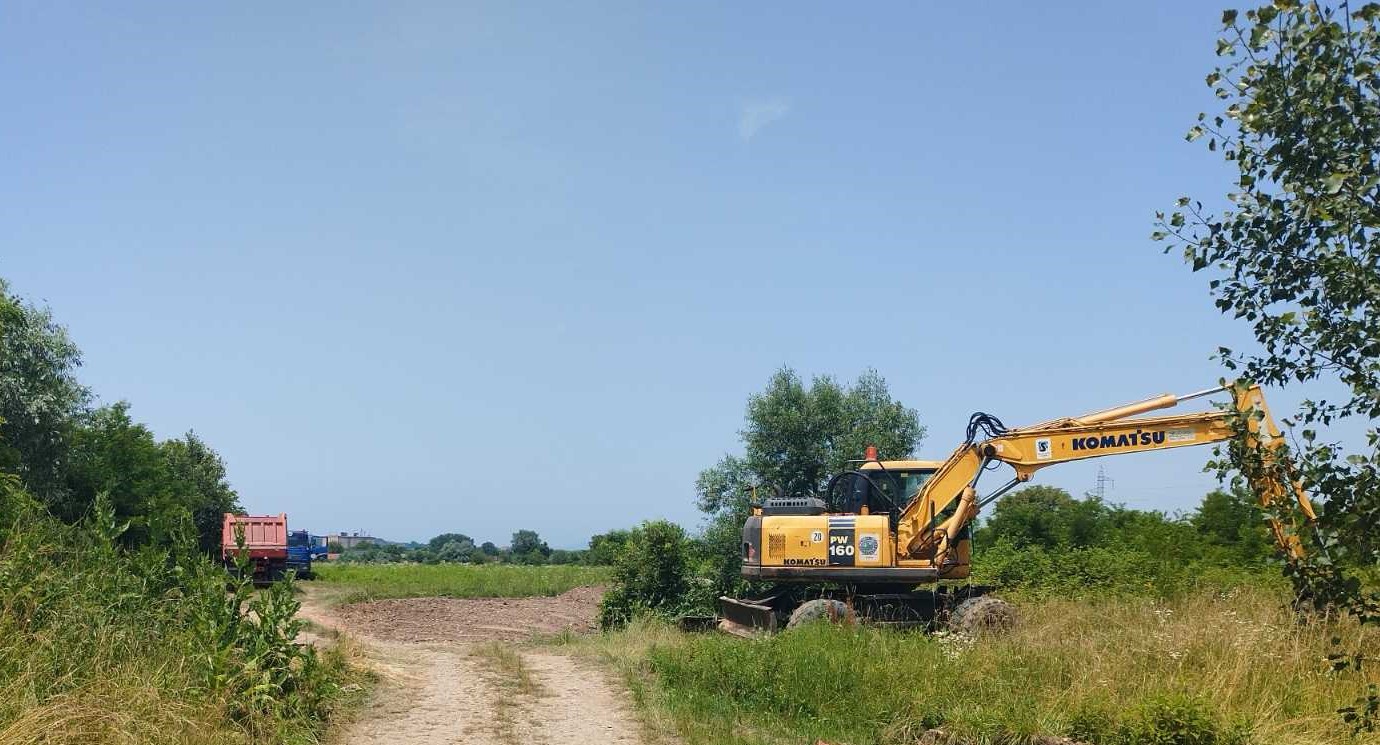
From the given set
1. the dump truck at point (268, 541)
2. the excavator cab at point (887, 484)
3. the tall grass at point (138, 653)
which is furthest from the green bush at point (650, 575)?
the dump truck at point (268, 541)

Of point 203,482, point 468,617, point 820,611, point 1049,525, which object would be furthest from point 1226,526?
point 203,482

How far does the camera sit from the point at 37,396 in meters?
33.6

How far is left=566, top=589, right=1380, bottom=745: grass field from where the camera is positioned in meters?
9.76

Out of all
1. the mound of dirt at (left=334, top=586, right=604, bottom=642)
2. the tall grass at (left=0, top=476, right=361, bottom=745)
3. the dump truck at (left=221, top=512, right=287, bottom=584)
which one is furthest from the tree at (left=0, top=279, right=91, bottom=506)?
the tall grass at (left=0, top=476, right=361, bottom=745)

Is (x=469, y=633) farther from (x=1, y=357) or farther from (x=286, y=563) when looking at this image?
(x=286, y=563)

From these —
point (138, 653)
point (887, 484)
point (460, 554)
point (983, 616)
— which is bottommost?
point (460, 554)

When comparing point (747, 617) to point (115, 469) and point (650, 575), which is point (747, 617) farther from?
point (115, 469)

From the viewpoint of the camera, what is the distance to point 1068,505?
31.8 m

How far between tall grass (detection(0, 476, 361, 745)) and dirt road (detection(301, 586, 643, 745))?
0.86m

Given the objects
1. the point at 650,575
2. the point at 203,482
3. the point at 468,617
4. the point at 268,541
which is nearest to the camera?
the point at 650,575

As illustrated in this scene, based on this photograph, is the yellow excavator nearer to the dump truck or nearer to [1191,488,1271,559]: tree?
[1191,488,1271,559]: tree

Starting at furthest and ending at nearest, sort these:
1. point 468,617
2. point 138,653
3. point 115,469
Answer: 1. point 115,469
2. point 468,617
3. point 138,653

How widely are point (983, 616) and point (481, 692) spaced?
794 cm

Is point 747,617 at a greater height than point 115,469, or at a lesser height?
lesser
